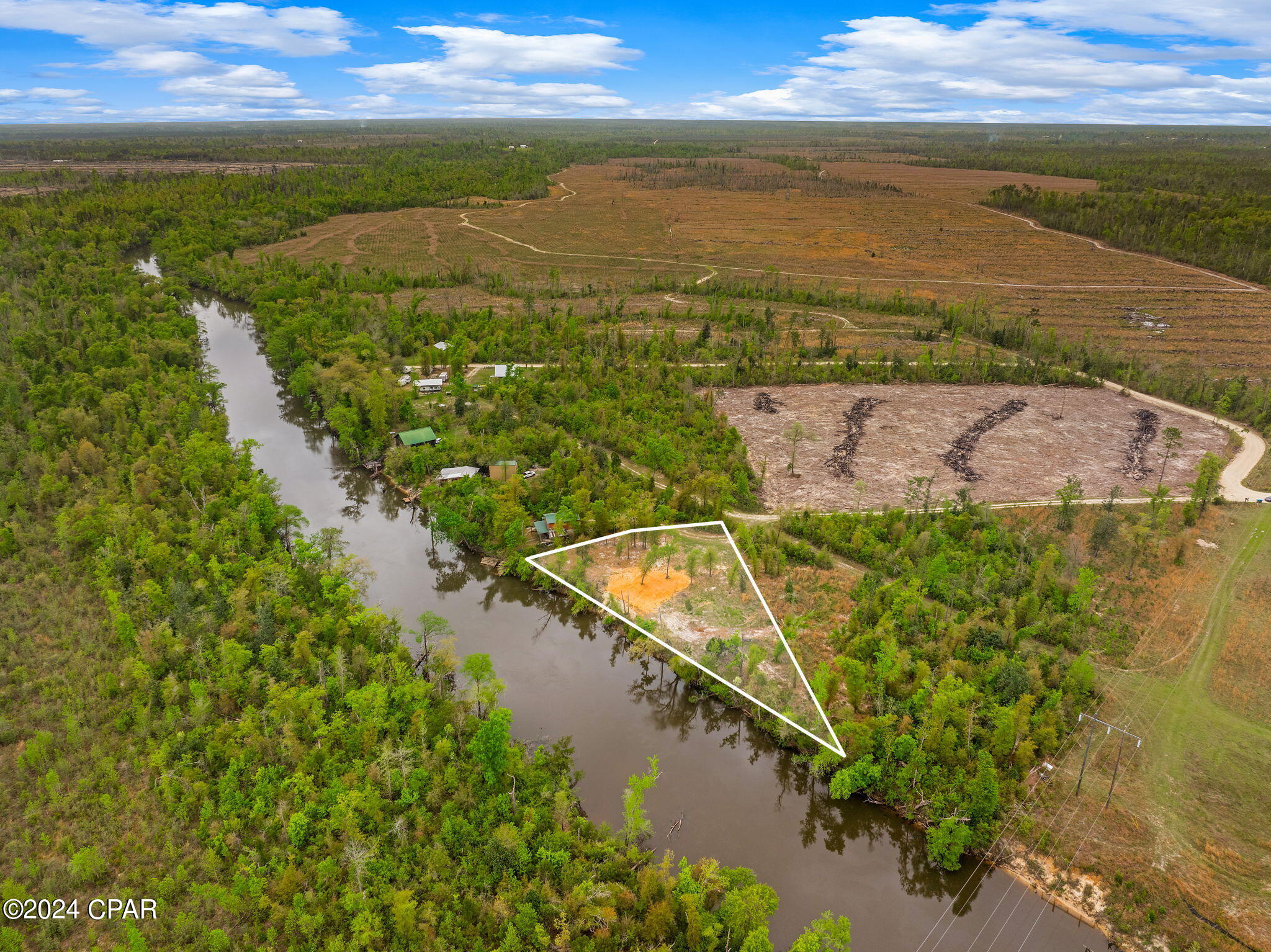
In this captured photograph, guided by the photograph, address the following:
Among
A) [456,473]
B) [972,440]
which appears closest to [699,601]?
[456,473]

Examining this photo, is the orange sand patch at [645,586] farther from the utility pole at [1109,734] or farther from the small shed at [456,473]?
the utility pole at [1109,734]

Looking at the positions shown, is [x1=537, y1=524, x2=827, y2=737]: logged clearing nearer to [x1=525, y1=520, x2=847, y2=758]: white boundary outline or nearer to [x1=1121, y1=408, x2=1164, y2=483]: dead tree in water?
[x1=525, y1=520, x2=847, y2=758]: white boundary outline

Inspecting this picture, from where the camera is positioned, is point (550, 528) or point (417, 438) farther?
point (417, 438)

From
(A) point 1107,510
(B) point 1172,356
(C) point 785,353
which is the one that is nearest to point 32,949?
(A) point 1107,510

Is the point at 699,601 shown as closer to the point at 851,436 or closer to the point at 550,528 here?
the point at 550,528

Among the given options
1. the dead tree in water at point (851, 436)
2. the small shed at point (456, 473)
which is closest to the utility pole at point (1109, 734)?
the dead tree in water at point (851, 436)

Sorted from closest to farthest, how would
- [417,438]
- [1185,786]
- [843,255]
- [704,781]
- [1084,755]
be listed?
1. [1185,786]
2. [1084,755]
3. [704,781]
4. [417,438]
5. [843,255]

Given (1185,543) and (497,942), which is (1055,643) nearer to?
(1185,543)
